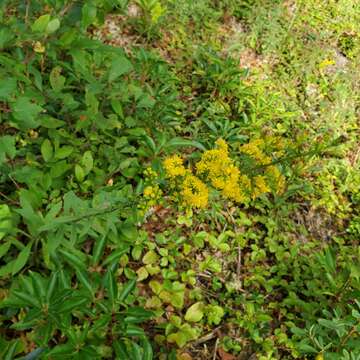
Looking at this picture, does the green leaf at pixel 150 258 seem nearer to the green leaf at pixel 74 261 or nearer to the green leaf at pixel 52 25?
the green leaf at pixel 74 261

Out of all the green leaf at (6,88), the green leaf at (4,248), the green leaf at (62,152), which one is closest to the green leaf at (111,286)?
the green leaf at (4,248)

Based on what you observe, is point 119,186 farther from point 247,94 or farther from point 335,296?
point 247,94

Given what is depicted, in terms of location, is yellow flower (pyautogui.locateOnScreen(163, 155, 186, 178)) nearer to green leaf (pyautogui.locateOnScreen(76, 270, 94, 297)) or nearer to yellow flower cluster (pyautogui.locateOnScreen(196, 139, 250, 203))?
yellow flower cluster (pyautogui.locateOnScreen(196, 139, 250, 203))

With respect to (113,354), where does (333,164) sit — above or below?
above

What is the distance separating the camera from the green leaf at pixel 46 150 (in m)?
2.28

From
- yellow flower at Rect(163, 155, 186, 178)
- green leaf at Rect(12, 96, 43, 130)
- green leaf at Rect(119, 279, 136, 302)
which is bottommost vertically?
green leaf at Rect(119, 279, 136, 302)

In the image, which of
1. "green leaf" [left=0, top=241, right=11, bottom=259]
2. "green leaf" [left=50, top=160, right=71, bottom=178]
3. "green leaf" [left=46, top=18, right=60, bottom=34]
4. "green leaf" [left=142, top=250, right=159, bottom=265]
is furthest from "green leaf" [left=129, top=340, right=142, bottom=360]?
"green leaf" [left=46, top=18, right=60, bottom=34]

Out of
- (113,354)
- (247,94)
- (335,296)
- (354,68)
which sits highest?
(354,68)

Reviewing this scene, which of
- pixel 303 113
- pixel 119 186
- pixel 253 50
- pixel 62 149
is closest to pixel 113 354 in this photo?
pixel 119 186

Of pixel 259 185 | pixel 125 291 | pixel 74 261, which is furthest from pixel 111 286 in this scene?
pixel 259 185

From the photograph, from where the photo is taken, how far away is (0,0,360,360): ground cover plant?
1.89m

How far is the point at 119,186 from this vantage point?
7.27 feet

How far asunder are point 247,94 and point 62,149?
1763 millimetres

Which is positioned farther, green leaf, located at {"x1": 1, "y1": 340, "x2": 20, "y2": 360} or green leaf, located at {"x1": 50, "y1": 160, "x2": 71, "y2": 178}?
green leaf, located at {"x1": 50, "y1": 160, "x2": 71, "y2": 178}
